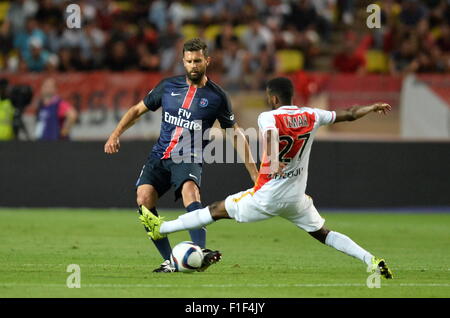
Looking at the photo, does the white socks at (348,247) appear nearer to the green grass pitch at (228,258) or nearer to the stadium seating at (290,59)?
the green grass pitch at (228,258)

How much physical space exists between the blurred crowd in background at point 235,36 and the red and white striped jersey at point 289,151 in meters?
11.1

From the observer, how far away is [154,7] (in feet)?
76.7

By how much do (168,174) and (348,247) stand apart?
6.42 ft

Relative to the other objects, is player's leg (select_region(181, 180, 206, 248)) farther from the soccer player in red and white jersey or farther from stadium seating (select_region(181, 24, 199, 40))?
stadium seating (select_region(181, 24, 199, 40))

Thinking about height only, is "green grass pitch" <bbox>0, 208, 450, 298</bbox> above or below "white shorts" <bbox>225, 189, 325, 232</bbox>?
below

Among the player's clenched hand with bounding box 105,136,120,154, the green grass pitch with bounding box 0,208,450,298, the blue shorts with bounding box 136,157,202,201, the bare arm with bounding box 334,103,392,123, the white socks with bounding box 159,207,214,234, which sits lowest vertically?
the green grass pitch with bounding box 0,208,450,298

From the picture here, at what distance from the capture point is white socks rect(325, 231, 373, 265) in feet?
30.2

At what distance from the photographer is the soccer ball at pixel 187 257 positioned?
909cm

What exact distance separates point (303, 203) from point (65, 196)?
966 centimetres

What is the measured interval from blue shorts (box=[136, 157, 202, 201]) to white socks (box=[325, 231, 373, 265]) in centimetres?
145
